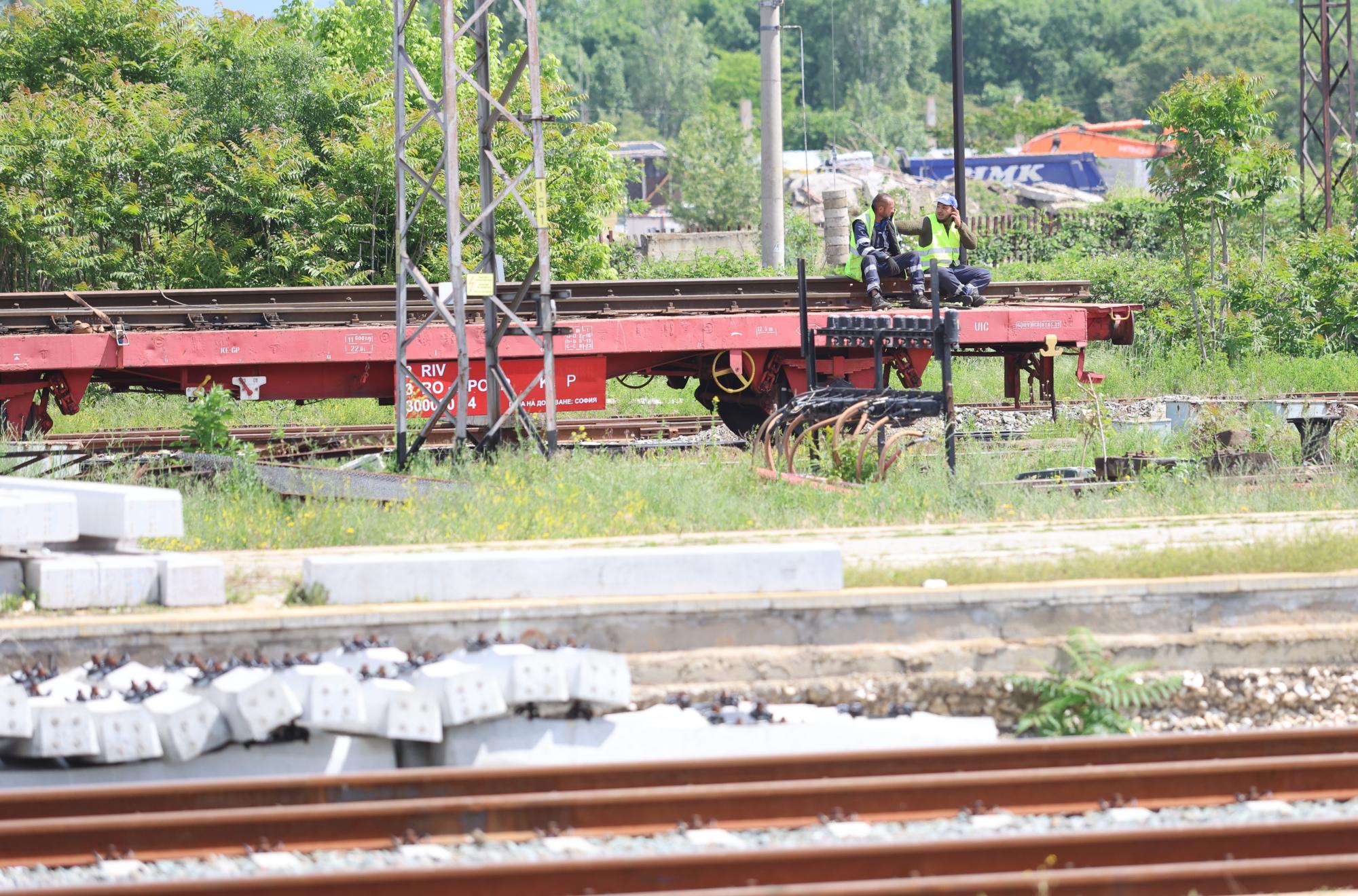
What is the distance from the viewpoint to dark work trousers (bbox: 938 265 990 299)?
49.9 ft

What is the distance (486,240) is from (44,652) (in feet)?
21.7

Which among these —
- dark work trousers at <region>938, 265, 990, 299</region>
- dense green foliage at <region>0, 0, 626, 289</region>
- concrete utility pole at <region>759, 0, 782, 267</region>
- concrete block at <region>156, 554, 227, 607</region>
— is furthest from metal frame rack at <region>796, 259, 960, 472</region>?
concrete utility pole at <region>759, 0, 782, 267</region>

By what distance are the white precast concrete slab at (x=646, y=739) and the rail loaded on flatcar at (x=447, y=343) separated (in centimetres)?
709

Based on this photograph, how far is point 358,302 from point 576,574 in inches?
365

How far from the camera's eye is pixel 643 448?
14961 mm

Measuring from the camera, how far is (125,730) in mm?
6773

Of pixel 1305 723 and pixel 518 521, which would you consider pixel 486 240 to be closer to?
pixel 518 521

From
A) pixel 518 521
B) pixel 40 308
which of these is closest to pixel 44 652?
pixel 518 521

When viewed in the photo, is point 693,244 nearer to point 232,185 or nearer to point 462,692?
point 232,185

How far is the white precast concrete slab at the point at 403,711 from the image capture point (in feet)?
22.5

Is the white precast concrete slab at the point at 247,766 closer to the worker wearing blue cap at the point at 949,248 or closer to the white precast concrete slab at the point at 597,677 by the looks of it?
the white precast concrete slab at the point at 597,677

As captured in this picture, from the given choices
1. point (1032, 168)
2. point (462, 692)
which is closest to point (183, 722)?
point (462, 692)

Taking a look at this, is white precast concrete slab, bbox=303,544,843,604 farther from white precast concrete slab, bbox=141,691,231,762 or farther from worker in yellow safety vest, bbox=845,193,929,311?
worker in yellow safety vest, bbox=845,193,929,311

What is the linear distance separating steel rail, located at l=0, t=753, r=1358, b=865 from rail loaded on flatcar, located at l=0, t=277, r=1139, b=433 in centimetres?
804
